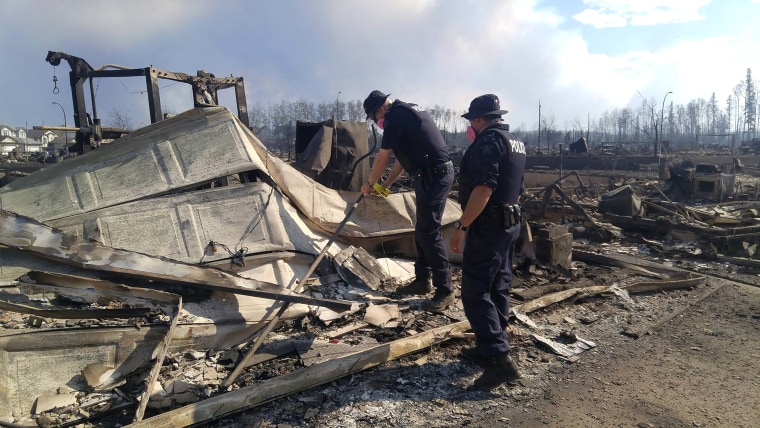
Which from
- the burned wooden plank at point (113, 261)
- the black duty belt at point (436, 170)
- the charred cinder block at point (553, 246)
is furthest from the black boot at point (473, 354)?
the charred cinder block at point (553, 246)

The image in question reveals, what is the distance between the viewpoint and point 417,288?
15.7 feet

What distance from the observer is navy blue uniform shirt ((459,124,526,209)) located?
3064 millimetres

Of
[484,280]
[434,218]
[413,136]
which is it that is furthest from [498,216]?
[413,136]

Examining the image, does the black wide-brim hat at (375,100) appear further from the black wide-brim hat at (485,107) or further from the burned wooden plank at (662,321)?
the burned wooden plank at (662,321)

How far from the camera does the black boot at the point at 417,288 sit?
478 cm

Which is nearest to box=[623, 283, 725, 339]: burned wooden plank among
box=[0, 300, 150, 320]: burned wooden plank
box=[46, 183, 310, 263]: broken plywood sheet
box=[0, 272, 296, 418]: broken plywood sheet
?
box=[46, 183, 310, 263]: broken plywood sheet

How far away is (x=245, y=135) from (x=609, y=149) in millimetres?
36651

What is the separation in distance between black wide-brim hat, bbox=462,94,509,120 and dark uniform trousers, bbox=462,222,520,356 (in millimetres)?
845

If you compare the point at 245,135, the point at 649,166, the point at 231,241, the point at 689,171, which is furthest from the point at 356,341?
the point at 649,166

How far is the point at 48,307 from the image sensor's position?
11.0 ft

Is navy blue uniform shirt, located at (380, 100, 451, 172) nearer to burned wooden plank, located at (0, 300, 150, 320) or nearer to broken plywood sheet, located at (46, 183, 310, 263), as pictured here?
broken plywood sheet, located at (46, 183, 310, 263)

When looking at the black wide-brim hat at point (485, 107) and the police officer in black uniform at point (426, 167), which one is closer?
the black wide-brim hat at point (485, 107)

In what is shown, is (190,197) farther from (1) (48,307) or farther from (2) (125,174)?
(1) (48,307)

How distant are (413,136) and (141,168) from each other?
9.49 ft
